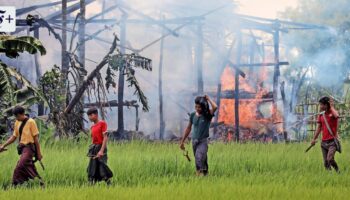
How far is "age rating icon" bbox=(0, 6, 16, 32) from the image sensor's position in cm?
1486

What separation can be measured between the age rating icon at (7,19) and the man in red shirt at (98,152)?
5.08 m

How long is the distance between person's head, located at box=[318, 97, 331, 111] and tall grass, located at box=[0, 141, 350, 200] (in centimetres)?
96

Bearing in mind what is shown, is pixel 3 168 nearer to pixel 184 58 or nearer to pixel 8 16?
pixel 8 16

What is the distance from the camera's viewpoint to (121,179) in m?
11.4

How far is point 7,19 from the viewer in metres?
A: 15.0

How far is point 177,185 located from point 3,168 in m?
3.17

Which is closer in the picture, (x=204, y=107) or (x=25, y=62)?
(x=204, y=107)

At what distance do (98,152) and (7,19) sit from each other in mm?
5465

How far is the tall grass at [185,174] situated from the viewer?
920 centimetres

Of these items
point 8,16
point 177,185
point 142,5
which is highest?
point 142,5

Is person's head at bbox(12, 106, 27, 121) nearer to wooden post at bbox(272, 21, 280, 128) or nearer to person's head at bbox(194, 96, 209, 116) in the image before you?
person's head at bbox(194, 96, 209, 116)

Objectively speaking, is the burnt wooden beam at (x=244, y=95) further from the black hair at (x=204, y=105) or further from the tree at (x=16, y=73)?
the black hair at (x=204, y=105)

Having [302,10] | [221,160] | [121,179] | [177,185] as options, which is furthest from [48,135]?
[302,10]

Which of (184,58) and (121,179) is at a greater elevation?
(184,58)
